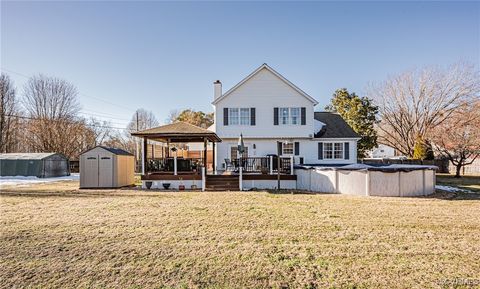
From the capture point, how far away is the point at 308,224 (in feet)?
21.1

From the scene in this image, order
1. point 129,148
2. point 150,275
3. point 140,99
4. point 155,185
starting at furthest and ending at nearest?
Answer: point 129,148 → point 140,99 → point 155,185 → point 150,275

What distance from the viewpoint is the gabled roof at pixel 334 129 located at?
1829 centimetres

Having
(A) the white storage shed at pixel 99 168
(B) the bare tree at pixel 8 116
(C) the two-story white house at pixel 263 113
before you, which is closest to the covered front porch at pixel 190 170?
(A) the white storage shed at pixel 99 168

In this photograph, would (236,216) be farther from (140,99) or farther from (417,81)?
(140,99)

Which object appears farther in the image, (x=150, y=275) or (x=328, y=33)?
(x=328, y=33)

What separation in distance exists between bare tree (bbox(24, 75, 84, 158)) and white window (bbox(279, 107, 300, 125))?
91.3ft

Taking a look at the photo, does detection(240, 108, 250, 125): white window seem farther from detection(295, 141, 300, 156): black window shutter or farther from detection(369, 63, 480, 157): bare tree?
detection(369, 63, 480, 157): bare tree

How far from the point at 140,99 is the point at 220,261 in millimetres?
35980

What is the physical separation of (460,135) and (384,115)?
7.86 metres

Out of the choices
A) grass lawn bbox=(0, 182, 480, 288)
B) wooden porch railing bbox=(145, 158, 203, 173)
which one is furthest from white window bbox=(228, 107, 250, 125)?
grass lawn bbox=(0, 182, 480, 288)

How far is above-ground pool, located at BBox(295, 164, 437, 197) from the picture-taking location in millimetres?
11375

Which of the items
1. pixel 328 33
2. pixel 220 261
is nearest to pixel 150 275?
pixel 220 261

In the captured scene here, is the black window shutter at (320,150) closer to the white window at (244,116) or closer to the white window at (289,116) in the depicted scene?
the white window at (289,116)

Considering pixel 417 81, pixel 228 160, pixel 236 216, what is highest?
pixel 417 81
